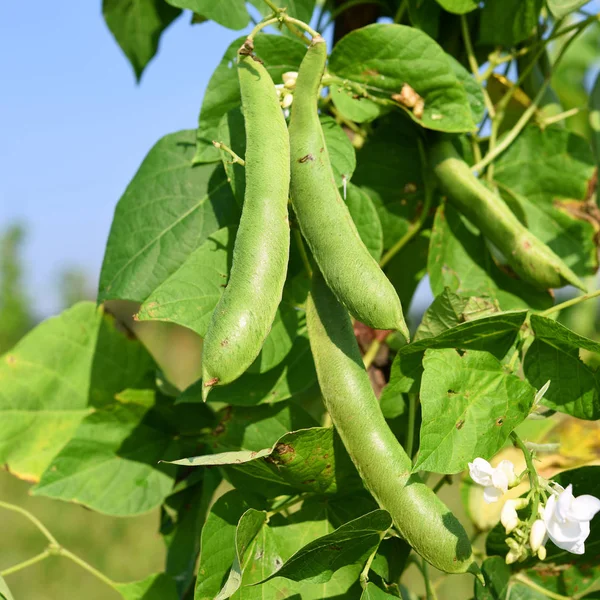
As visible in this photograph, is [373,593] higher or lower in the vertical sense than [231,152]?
lower

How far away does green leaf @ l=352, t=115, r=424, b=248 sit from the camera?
116 cm

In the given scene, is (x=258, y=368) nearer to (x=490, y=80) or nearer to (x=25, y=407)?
(x=25, y=407)

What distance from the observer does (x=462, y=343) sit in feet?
2.75

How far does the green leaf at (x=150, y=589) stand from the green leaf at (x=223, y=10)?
856mm

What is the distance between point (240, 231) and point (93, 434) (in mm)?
600

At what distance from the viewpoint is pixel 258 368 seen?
92cm

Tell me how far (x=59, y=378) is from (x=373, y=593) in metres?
0.72

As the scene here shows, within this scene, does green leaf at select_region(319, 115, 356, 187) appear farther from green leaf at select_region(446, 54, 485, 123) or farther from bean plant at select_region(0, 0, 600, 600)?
green leaf at select_region(446, 54, 485, 123)

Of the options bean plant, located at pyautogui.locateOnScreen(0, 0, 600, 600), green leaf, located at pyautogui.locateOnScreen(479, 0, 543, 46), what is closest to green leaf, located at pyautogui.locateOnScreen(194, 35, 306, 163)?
bean plant, located at pyautogui.locateOnScreen(0, 0, 600, 600)

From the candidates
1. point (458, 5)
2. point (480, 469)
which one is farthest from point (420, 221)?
point (480, 469)

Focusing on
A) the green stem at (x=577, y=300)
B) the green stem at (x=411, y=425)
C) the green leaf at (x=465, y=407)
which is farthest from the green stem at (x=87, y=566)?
the green stem at (x=577, y=300)

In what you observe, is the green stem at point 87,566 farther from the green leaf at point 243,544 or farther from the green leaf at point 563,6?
the green leaf at point 563,6

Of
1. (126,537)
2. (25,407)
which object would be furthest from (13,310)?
(25,407)

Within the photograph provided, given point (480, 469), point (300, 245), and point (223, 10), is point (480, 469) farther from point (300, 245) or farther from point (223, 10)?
point (223, 10)
